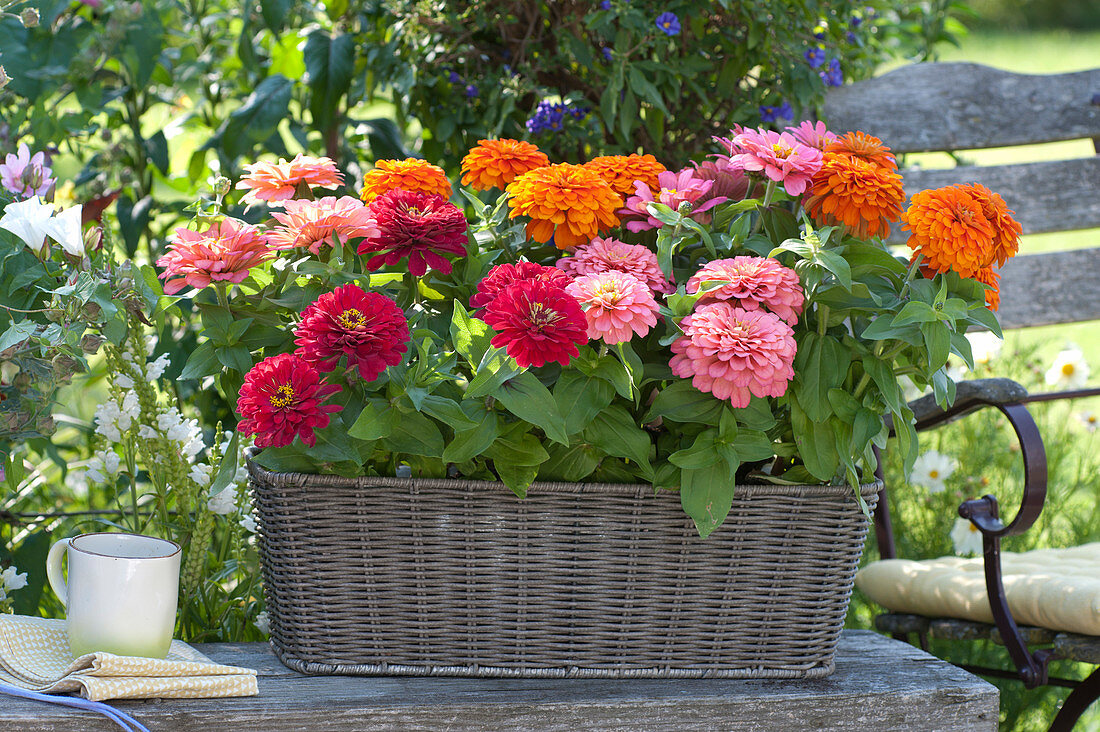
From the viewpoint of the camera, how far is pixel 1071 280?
199cm

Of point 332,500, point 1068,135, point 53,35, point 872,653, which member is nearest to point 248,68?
point 53,35

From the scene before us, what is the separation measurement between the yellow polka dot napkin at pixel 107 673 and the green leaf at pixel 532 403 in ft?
1.30

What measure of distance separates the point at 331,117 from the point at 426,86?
0.71 ft

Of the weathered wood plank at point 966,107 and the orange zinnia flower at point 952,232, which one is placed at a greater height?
the weathered wood plank at point 966,107

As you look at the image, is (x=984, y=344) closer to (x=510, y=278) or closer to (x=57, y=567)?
(x=510, y=278)

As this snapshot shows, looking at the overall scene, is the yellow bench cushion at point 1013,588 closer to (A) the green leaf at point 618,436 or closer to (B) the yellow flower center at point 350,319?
(A) the green leaf at point 618,436

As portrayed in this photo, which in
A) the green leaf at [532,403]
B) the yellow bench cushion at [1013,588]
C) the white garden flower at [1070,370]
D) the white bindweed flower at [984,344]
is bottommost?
the yellow bench cushion at [1013,588]

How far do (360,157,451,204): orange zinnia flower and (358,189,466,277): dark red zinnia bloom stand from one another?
85 mm

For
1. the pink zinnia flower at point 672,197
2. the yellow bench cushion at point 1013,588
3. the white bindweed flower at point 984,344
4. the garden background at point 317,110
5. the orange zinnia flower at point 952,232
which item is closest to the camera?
the orange zinnia flower at point 952,232

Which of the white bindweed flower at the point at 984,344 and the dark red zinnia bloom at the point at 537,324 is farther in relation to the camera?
the white bindweed flower at the point at 984,344

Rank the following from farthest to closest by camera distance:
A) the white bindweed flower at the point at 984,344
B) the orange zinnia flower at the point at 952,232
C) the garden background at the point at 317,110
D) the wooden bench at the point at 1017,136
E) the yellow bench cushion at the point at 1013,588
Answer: the white bindweed flower at the point at 984,344 → the wooden bench at the point at 1017,136 → the garden background at the point at 317,110 → the yellow bench cushion at the point at 1013,588 → the orange zinnia flower at the point at 952,232

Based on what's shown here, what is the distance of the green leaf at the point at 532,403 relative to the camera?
89 centimetres

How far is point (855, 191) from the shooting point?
98cm

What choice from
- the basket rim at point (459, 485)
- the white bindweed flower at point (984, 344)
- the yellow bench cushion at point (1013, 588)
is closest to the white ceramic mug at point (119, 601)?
the basket rim at point (459, 485)
